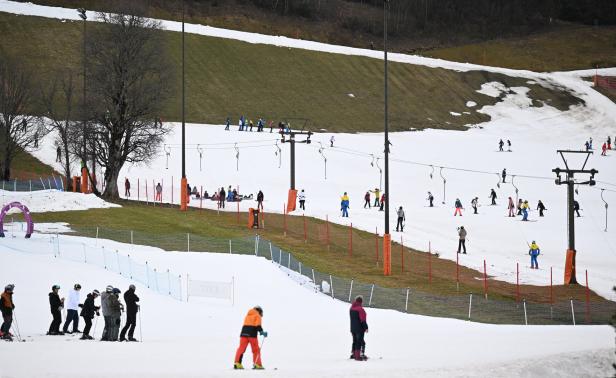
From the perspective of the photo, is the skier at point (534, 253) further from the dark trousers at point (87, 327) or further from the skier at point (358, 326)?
the dark trousers at point (87, 327)

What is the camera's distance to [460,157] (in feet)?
287

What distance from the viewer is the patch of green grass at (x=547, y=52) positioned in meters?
141

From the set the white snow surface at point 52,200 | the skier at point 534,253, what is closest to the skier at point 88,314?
the white snow surface at point 52,200

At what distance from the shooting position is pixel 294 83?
112375mm

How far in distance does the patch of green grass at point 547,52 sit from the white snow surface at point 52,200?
98722 millimetres

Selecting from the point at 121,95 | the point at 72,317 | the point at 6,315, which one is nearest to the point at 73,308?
the point at 72,317

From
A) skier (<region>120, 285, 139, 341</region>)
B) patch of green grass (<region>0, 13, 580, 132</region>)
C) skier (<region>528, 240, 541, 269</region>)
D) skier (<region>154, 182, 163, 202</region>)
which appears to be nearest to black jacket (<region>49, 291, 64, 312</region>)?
skier (<region>120, 285, 139, 341</region>)

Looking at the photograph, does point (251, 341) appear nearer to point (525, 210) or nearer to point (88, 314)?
point (88, 314)

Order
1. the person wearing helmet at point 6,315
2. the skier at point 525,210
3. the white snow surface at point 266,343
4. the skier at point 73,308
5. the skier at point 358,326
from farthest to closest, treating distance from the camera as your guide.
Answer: the skier at point 525,210 → the skier at point 73,308 → the person wearing helmet at point 6,315 → the skier at point 358,326 → the white snow surface at point 266,343

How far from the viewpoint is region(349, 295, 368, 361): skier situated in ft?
70.3

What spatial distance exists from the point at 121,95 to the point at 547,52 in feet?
331

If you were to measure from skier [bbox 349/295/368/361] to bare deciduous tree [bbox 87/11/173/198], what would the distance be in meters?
40.0

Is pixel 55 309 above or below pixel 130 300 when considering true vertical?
below

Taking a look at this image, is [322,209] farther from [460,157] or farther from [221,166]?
[460,157]
